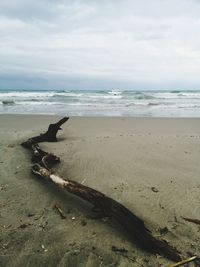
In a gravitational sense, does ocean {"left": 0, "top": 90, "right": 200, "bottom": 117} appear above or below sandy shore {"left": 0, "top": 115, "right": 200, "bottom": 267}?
below

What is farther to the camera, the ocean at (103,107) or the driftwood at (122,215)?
the ocean at (103,107)

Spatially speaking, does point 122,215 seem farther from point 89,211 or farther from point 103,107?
point 103,107

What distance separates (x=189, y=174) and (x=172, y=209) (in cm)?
112

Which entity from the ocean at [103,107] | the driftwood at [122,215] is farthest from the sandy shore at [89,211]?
the ocean at [103,107]

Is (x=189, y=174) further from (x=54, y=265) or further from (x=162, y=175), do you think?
(x=54, y=265)

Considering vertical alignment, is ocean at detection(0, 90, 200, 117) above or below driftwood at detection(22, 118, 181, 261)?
below

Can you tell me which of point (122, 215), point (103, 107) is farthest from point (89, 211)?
point (103, 107)

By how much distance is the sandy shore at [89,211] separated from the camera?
2.28 metres

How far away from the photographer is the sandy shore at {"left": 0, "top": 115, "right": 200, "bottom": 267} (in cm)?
228

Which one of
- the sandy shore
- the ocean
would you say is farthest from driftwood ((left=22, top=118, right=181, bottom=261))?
the ocean

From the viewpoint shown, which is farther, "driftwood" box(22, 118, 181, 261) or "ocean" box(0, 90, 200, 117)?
"ocean" box(0, 90, 200, 117)

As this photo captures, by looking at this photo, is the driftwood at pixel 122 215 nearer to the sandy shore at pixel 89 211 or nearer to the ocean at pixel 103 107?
the sandy shore at pixel 89 211

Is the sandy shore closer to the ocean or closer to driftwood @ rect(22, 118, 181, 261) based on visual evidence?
driftwood @ rect(22, 118, 181, 261)

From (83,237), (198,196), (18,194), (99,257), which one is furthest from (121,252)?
(18,194)
